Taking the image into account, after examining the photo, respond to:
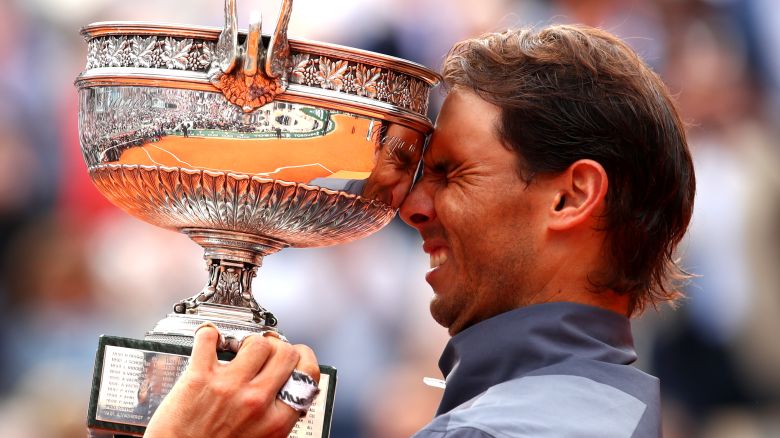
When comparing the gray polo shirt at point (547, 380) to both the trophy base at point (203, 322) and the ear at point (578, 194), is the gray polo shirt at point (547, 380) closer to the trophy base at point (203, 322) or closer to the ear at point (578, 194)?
the ear at point (578, 194)

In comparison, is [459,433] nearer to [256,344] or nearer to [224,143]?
[256,344]

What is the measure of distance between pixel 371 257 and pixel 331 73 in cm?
258

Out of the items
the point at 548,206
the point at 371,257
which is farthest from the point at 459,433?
the point at 371,257

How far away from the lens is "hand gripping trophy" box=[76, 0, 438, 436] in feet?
6.20

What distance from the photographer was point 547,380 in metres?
1.87

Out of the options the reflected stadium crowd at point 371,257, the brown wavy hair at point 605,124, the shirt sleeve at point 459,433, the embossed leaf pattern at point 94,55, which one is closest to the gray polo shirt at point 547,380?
the shirt sleeve at point 459,433

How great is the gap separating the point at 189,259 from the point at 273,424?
2.64m

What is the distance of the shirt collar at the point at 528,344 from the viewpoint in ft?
6.41

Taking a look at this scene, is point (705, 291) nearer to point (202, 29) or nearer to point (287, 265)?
point (287, 265)

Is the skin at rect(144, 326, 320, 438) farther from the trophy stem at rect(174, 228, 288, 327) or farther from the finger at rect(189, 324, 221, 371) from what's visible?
the trophy stem at rect(174, 228, 288, 327)

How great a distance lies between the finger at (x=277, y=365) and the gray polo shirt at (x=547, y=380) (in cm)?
24

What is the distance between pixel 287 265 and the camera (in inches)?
173

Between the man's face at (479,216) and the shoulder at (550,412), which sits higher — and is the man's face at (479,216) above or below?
above

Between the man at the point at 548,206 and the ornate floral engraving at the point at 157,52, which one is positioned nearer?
the ornate floral engraving at the point at 157,52
